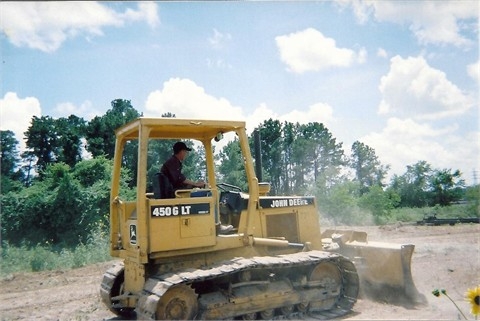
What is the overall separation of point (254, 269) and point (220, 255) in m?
0.54

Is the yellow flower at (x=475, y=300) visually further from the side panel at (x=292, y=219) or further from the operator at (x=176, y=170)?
the operator at (x=176, y=170)

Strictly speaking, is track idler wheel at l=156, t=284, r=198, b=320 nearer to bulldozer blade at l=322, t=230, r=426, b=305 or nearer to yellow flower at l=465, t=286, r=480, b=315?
yellow flower at l=465, t=286, r=480, b=315

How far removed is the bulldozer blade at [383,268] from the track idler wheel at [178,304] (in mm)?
3484

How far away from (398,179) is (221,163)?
87.1ft

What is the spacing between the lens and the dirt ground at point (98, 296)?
22.7ft

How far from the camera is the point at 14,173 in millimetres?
42531

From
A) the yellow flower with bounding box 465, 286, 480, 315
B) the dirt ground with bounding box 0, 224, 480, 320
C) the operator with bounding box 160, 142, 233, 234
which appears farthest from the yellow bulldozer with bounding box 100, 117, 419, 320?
the yellow flower with bounding box 465, 286, 480, 315

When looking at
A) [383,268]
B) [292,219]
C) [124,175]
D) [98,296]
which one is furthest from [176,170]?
[124,175]

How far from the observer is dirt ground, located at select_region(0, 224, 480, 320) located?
6.92 meters

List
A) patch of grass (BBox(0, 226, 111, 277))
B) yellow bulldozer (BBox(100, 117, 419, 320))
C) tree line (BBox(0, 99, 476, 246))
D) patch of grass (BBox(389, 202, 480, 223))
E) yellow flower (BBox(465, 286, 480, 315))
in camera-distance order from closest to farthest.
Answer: yellow flower (BBox(465, 286, 480, 315))
yellow bulldozer (BBox(100, 117, 419, 320))
patch of grass (BBox(0, 226, 111, 277))
tree line (BBox(0, 99, 476, 246))
patch of grass (BBox(389, 202, 480, 223))

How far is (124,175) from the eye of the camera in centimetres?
2662

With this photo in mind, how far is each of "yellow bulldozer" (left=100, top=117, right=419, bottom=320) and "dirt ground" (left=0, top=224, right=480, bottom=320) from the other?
1.65ft

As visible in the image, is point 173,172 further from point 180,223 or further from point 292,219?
point 292,219

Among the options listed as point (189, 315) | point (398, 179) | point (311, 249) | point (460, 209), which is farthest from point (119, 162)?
point (398, 179)
